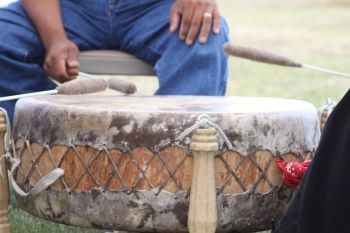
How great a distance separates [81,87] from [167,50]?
62 cm

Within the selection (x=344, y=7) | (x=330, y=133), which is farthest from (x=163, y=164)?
(x=344, y=7)

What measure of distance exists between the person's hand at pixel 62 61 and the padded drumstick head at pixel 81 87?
1.55 feet

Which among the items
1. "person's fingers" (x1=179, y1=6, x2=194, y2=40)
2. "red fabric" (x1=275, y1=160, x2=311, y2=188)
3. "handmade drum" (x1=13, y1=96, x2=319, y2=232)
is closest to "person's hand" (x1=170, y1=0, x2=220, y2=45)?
"person's fingers" (x1=179, y1=6, x2=194, y2=40)

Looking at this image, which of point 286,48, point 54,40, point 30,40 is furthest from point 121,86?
point 286,48

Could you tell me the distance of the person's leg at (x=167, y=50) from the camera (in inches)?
112

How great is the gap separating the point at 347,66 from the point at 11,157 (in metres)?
6.17

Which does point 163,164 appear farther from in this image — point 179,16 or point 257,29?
point 257,29

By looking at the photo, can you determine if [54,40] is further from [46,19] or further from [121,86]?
[121,86]

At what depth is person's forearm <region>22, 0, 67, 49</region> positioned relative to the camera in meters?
3.01

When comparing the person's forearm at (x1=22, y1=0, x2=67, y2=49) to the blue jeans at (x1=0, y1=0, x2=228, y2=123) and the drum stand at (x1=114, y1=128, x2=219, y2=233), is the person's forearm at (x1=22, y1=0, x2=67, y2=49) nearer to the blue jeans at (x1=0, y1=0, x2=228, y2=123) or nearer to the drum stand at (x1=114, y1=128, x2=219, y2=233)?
the blue jeans at (x1=0, y1=0, x2=228, y2=123)

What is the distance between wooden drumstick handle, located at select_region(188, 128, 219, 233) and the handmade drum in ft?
0.23

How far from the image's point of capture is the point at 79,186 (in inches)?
84.0

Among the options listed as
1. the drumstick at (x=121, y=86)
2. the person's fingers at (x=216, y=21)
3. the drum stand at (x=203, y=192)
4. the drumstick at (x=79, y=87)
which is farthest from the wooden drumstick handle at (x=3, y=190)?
the person's fingers at (x=216, y=21)

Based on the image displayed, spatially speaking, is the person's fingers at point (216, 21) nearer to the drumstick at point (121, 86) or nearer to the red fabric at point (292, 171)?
the drumstick at point (121, 86)
